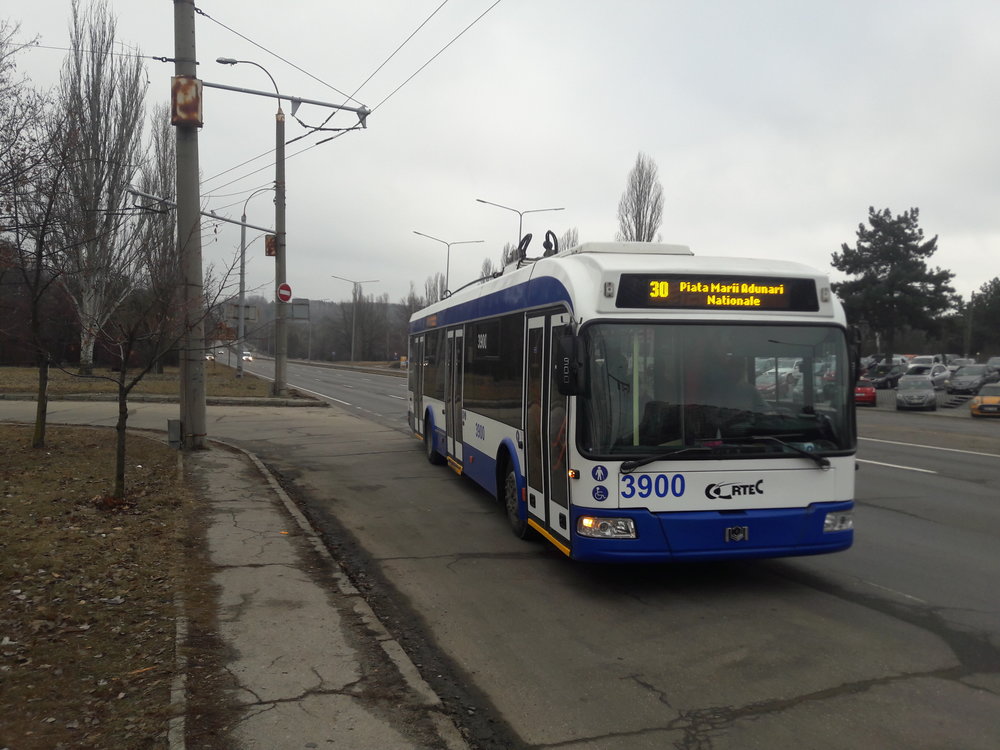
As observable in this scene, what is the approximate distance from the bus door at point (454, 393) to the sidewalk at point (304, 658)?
3.03 meters

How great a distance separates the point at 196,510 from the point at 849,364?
7.20 meters

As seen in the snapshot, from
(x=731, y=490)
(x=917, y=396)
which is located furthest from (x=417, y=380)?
(x=917, y=396)

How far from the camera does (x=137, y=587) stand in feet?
21.0

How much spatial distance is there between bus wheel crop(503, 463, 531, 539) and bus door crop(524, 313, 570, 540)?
0.57 m

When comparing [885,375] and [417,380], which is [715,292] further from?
[885,375]

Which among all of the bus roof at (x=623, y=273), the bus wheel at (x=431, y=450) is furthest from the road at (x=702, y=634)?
the bus wheel at (x=431, y=450)

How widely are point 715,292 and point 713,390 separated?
31.8 inches

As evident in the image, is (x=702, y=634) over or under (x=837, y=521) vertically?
under

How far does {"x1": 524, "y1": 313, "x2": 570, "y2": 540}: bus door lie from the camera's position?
6621mm

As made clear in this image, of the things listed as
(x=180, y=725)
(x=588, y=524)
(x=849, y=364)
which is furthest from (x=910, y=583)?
(x=180, y=725)

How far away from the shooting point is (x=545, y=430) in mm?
7055

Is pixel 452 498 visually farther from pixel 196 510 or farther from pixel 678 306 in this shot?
pixel 678 306

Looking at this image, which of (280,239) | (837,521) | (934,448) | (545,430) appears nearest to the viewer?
(837,521)

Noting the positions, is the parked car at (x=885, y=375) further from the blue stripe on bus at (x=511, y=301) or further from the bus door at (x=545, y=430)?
the bus door at (x=545, y=430)
